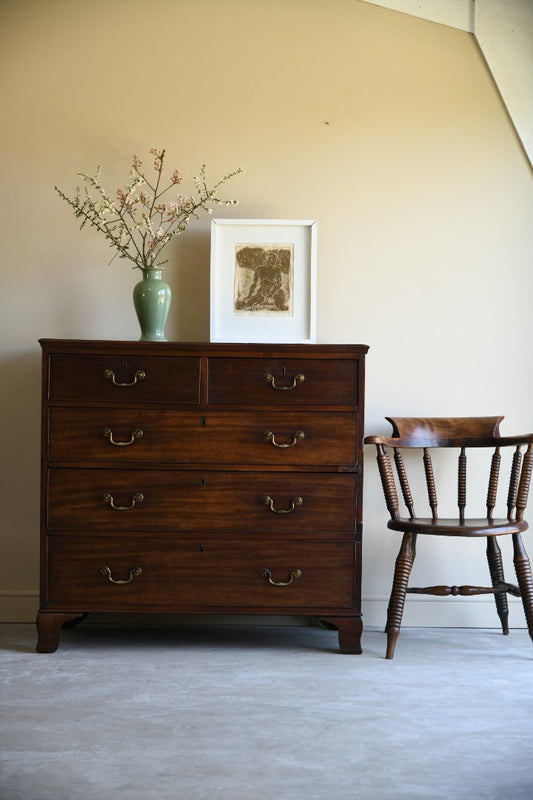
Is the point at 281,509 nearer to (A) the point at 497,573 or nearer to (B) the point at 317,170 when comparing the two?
(A) the point at 497,573

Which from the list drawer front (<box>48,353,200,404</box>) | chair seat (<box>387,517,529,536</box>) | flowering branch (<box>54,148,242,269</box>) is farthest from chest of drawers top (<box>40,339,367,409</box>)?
flowering branch (<box>54,148,242,269</box>)

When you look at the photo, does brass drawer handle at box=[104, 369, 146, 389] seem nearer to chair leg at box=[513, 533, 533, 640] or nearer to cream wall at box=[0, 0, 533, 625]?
cream wall at box=[0, 0, 533, 625]

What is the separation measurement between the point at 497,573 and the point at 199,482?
47.0 inches

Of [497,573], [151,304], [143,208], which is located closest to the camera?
[151,304]

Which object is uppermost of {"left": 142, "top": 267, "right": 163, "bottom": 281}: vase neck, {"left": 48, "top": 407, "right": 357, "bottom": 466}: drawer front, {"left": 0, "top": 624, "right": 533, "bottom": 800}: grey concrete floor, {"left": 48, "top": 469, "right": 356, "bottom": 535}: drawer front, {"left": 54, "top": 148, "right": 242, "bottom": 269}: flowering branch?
{"left": 54, "top": 148, "right": 242, "bottom": 269}: flowering branch

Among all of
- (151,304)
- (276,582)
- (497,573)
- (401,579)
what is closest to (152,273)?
(151,304)

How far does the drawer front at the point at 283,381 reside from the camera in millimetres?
2814

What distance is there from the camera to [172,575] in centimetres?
280

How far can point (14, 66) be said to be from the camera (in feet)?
10.9

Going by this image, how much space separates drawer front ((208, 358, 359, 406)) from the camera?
281 centimetres

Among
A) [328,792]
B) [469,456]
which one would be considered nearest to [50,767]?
[328,792]

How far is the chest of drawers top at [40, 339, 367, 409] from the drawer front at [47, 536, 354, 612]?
493mm

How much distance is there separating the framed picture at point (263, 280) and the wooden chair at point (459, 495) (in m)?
0.56

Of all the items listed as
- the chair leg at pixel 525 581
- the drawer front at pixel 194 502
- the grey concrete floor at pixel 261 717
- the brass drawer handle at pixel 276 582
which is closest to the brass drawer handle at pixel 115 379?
the drawer front at pixel 194 502
